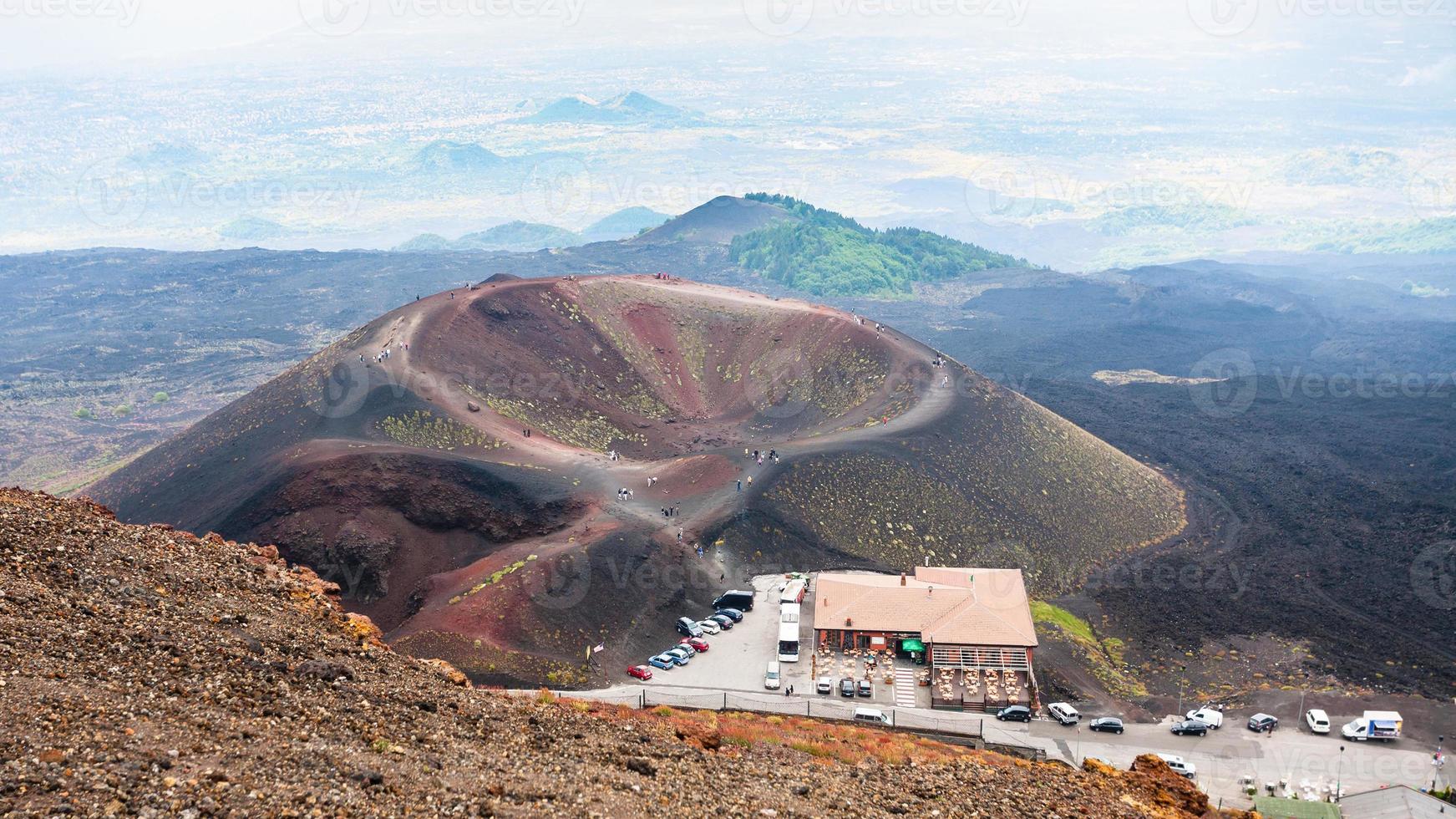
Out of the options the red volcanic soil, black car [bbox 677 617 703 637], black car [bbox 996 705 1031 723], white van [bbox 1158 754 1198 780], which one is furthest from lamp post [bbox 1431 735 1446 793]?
black car [bbox 677 617 703 637]

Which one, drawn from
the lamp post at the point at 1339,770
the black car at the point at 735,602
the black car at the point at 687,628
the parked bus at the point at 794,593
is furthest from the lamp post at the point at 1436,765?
the black car at the point at 687,628

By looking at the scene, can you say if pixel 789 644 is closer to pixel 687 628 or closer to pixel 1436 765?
pixel 687 628

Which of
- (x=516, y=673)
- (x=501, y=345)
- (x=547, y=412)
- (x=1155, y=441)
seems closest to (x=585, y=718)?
(x=516, y=673)

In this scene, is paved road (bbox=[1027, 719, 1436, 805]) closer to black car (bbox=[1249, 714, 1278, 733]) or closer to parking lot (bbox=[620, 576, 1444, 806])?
parking lot (bbox=[620, 576, 1444, 806])

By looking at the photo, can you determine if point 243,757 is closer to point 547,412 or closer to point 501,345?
point 547,412

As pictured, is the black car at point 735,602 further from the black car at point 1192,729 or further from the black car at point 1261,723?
the black car at point 1261,723

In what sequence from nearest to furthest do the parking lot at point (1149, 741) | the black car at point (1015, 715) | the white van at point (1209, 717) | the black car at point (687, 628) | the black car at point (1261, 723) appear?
the parking lot at point (1149, 741) < the black car at point (1015, 715) < the black car at point (1261, 723) < the white van at point (1209, 717) < the black car at point (687, 628)
